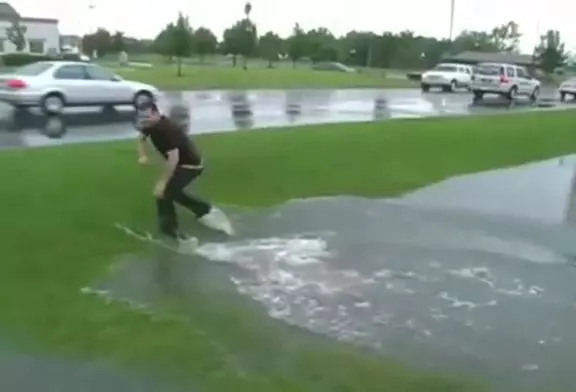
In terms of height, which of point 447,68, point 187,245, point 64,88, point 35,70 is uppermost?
point 35,70

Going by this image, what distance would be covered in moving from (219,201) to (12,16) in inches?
3128

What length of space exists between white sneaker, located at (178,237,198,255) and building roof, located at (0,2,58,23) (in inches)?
3110

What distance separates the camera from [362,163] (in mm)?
15195

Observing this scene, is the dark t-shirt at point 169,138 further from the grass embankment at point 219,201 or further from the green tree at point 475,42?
the green tree at point 475,42

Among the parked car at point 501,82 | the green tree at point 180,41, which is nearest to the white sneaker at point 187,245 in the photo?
the parked car at point 501,82

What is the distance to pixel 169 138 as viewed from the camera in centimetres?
906

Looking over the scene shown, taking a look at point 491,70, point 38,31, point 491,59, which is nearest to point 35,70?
point 491,70

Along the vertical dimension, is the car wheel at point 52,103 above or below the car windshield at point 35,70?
below

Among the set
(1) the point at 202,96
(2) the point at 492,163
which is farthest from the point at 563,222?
(1) the point at 202,96

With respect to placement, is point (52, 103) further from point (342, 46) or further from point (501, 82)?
point (342, 46)

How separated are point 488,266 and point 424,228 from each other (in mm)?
1848

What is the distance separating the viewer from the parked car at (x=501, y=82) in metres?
42.6

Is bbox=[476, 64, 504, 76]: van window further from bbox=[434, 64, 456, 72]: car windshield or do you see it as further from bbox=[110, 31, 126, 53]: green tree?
bbox=[110, 31, 126, 53]: green tree

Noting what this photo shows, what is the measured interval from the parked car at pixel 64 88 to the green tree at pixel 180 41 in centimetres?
2510
